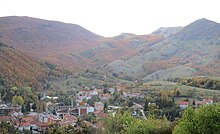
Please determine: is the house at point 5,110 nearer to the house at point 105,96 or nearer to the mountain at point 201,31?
the house at point 105,96

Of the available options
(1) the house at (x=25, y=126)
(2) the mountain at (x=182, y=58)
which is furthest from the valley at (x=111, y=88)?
(1) the house at (x=25, y=126)

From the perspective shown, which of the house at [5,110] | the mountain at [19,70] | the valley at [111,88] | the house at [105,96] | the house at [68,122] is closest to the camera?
the valley at [111,88]

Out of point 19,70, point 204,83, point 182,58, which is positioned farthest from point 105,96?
point 182,58

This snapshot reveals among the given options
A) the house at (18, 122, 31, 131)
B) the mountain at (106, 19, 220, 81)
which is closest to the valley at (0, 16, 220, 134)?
the mountain at (106, 19, 220, 81)

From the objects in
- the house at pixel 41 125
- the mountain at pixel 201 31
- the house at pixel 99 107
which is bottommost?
the house at pixel 41 125

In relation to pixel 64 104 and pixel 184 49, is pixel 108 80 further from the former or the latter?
pixel 184 49

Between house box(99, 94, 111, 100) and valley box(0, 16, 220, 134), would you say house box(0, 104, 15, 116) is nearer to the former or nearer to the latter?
valley box(0, 16, 220, 134)

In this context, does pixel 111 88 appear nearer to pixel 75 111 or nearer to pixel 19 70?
pixel 19 70

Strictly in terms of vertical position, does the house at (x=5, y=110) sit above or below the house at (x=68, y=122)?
above

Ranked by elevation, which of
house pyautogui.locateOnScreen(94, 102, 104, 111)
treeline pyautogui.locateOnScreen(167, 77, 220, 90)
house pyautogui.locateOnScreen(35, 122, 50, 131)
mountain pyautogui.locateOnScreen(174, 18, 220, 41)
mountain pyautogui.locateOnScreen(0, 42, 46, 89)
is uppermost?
mountain pyautogui.locateOnScreen(174, 18, 220, 41)
